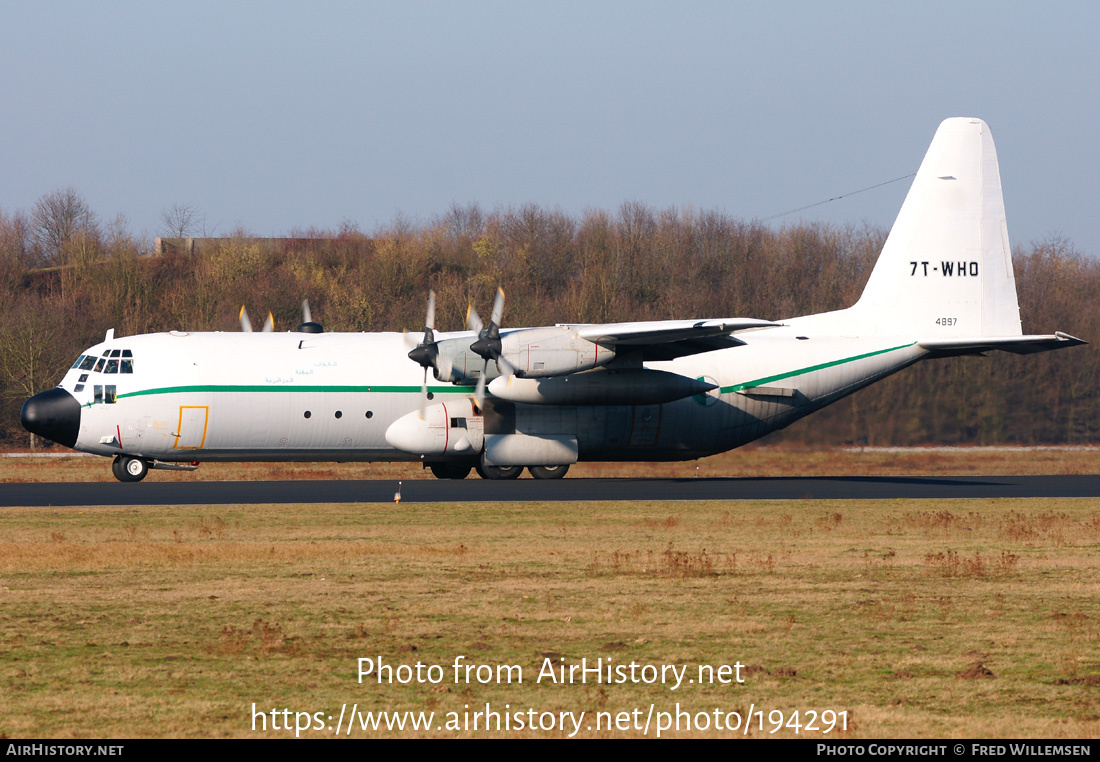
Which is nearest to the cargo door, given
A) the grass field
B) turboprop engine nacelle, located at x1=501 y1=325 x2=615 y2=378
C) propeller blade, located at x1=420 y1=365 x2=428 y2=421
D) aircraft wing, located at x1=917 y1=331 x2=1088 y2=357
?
propeller blade, located at x1=420 y1=365 x2=428 y2=421

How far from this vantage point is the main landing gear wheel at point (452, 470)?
31016 mm

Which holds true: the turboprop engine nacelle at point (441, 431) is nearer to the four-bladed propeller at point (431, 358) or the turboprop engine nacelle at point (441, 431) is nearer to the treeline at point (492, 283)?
the four-bladed propeller at point (431, 358)

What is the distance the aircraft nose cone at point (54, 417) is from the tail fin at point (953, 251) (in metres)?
20.5

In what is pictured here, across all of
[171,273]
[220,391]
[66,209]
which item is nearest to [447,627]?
[220,391]

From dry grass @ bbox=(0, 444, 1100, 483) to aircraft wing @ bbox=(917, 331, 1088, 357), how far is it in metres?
4.81

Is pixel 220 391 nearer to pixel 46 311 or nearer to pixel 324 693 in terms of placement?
pixel 324 693

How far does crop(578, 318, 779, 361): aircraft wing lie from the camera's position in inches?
1036

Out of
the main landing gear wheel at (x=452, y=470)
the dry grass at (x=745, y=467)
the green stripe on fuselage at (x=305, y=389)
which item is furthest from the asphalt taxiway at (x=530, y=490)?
the dry grass at (x=745, y=467)

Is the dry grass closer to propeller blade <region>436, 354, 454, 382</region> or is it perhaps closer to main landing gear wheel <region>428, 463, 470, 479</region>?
main landing gear wheel <region>428, 463, 470, 479</region>

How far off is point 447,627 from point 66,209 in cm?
6555

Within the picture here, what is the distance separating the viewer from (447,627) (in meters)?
10.7

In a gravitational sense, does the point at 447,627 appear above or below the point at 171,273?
below

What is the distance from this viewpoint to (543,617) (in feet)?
36.9

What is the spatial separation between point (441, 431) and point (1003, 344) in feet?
47.2
